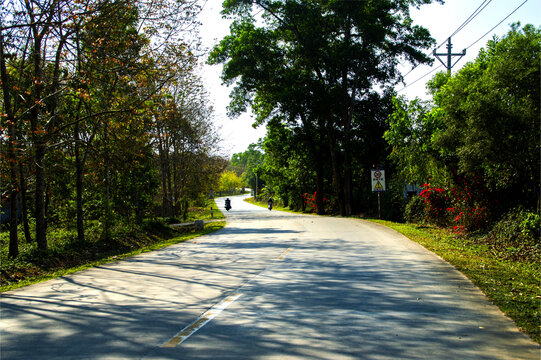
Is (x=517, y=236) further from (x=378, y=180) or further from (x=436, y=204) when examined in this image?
(x=378, y=180)

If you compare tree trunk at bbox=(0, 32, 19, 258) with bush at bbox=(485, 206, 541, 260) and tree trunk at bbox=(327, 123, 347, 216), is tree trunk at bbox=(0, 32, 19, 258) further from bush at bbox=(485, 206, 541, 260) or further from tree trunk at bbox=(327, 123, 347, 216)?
tree trunk at bbox=(327, 123, 347, 216)

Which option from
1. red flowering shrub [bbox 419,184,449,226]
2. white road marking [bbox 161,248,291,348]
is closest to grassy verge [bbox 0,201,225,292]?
white road marking [bbox 161,248,291,348]

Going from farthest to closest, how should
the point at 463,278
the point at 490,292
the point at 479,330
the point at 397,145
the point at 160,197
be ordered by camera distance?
the point at 160,197 < the point at 397,145 < the point at 463,278 < the point at 490,292 < the point at 479,330

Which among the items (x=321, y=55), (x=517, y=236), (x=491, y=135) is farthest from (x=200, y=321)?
(x=321, y=55)

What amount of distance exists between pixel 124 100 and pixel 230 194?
143 metres

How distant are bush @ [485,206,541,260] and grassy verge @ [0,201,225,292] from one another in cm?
1136

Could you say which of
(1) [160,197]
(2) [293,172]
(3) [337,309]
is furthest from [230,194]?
(3) [337,309]

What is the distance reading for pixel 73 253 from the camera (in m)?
15.8

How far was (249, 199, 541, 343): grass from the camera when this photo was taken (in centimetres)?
701

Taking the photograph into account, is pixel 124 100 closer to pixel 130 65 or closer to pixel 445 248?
pixel 130 65

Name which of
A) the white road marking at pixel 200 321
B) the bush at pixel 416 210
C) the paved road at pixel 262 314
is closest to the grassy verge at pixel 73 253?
the paved road at pixel 262 314

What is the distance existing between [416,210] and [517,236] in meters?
13.4

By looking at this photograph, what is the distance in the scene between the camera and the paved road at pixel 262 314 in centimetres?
554

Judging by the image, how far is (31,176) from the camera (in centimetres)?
1686
